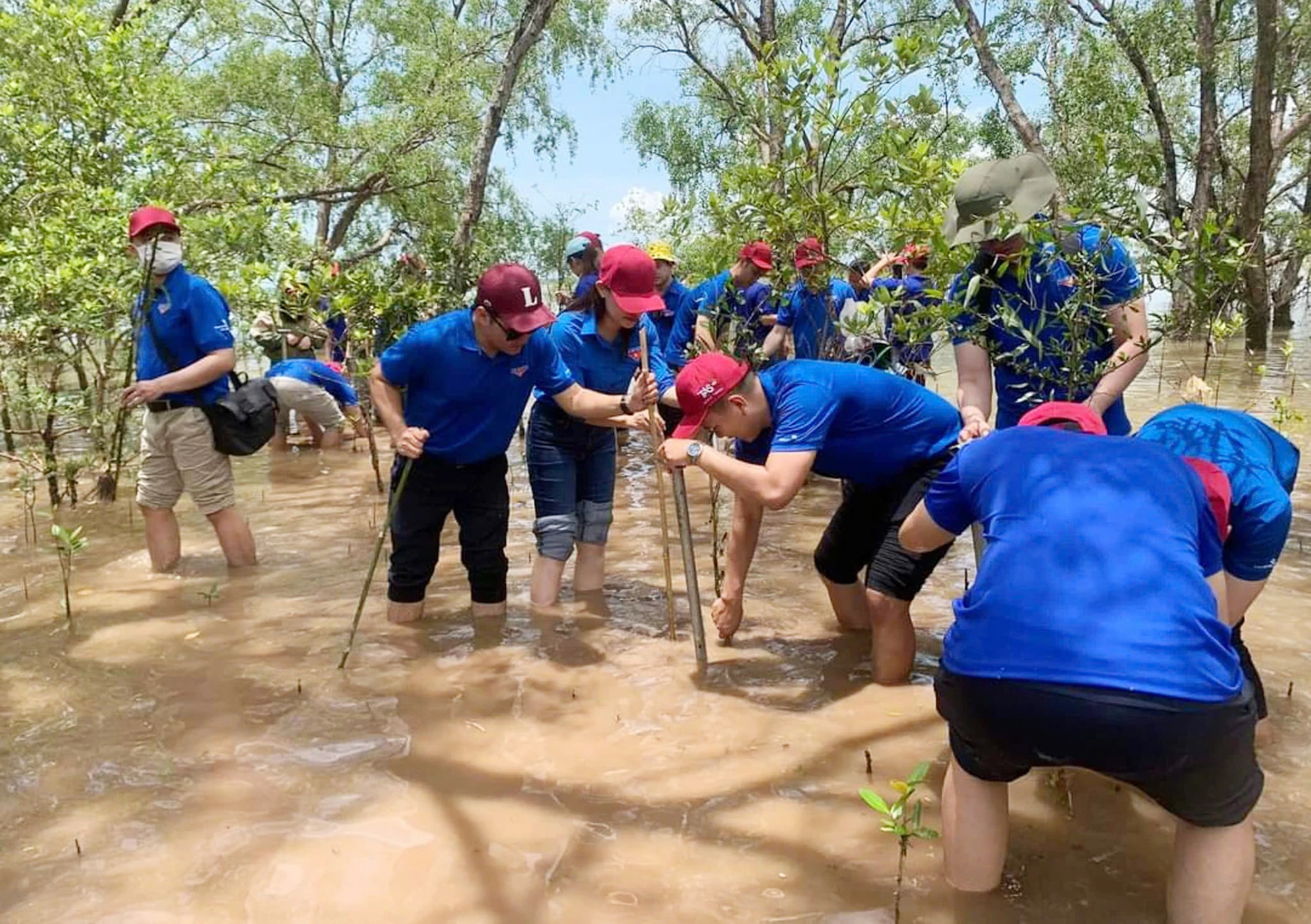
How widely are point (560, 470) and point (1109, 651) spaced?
3136 mm

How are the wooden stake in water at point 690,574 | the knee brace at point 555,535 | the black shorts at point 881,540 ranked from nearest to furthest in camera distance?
the black shorts at point 881,540, the wooden stake in water at point 690,574, the knee brace at point 555,535

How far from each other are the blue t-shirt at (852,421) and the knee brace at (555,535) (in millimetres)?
1170

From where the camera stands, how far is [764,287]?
655 centimetres

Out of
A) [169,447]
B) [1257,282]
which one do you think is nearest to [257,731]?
[169,447]

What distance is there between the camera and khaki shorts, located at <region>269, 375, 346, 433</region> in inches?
342

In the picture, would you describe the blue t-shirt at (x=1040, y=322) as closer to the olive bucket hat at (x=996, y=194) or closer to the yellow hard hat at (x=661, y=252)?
the olive bucket hat at (x=996, y=194)

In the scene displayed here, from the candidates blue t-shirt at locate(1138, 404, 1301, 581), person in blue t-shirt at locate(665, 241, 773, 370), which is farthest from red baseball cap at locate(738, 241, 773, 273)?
blue t-shirt at locate(1138, 404, 1301, 581)

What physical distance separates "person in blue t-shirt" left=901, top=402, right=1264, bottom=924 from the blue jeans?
8.85 feet

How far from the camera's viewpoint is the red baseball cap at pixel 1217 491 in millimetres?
2398

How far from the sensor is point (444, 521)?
453 centimetres

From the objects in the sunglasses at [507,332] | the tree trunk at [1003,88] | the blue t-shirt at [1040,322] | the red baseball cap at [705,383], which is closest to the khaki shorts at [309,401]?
the sunglasses at [507,332]

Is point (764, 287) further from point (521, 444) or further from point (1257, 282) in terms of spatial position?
point (1257, 282)

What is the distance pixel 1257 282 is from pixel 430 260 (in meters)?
9.75

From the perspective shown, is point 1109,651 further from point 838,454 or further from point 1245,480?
point 838,454
